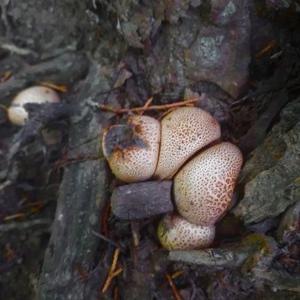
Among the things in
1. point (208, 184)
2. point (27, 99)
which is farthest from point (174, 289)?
point (27, 99)

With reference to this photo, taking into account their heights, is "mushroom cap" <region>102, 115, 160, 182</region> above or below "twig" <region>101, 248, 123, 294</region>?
above

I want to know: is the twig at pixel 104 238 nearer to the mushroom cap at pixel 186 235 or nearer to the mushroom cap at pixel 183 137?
the mushroom cap at pixel 186 235

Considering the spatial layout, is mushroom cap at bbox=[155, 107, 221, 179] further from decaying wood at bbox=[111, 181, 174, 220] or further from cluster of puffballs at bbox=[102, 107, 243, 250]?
decaying wood at bbox=[111, 181, 174, 220]

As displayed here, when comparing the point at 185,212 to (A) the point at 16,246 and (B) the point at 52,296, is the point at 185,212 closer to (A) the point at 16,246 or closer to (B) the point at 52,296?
(B) the point at 52,296

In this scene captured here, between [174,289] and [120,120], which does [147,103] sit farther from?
[174,289]

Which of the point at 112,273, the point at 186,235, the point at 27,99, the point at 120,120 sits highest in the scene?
the point at 120,120

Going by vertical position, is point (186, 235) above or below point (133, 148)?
below

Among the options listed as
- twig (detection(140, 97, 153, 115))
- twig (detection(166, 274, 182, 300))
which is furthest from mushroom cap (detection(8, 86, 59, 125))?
twig (detection(166, 274, 182, 300))
